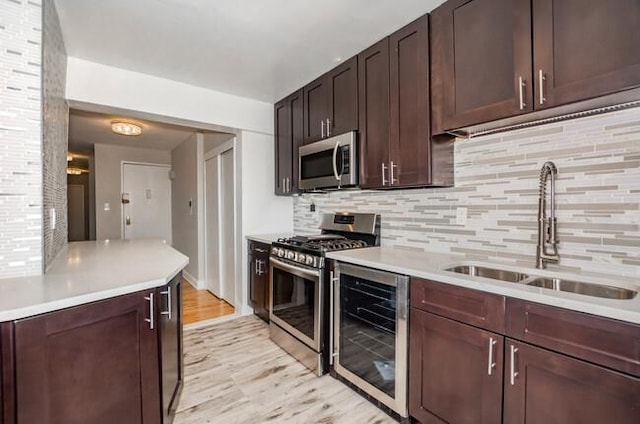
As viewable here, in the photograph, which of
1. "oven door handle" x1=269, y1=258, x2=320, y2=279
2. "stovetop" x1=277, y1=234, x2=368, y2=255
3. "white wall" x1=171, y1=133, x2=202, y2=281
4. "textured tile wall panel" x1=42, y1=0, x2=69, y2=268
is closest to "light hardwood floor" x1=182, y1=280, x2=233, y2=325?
"white wall" x1=171, y1=133, x2=202, y2=281

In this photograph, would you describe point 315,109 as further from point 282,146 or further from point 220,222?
point 220,222

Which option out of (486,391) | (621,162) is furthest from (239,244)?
(621,162)

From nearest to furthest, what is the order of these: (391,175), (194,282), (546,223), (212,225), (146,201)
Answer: (546,223)
(391,175)
(212,225)
(194,282)
(146,201)

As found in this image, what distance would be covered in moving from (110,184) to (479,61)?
5.71m

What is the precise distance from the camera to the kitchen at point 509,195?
1.44 metres

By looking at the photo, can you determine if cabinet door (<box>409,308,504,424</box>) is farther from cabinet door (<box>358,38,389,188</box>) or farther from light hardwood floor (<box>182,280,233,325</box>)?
light hardwood floor (<box>182,280,233,325</box>)

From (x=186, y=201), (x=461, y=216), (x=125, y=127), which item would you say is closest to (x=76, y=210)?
(x=186, y=201)

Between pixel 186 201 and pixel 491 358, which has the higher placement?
pixel 186 201

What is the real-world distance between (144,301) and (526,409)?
64.7 inches

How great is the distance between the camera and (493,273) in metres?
1.80

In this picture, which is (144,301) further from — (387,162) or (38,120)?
(387,162)

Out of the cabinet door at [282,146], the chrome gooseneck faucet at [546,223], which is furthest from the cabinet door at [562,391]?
the cabinet door at [282,146]

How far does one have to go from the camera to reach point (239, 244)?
3.48m

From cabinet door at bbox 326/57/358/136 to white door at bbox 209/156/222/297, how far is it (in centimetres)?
194
